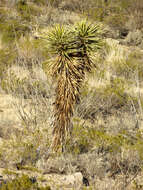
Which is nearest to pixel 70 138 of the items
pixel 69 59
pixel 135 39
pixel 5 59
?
pixel 69 59

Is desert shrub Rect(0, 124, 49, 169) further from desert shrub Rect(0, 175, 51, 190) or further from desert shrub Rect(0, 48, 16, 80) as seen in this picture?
desert shrub Rect(0, 48, 16, 80)

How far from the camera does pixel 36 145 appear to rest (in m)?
5.96

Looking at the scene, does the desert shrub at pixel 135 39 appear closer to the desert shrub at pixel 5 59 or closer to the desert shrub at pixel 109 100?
the desert shrub at pixel 5 59

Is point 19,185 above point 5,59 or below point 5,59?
below

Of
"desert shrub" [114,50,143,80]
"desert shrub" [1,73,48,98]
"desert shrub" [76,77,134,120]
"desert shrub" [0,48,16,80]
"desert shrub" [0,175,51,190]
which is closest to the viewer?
"desert shrub" [0,175,51,190]

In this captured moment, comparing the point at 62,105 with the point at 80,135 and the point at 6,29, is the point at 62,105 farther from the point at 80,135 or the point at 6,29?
the point at 6,29

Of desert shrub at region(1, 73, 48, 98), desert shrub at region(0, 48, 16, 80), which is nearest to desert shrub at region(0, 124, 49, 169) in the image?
desert shrub at region(1, 73, 48, 98)

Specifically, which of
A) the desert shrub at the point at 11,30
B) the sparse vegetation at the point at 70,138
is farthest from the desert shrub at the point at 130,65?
the desert shrub at the point at 11,30

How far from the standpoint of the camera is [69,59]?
543 cm

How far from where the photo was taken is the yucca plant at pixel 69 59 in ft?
17.7

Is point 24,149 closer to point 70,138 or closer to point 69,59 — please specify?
point 70,138

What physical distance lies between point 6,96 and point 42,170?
5353 mm

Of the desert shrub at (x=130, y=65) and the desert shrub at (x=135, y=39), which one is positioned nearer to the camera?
the desert shrub at (x=130, y=65)

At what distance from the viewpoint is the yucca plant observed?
539cm
